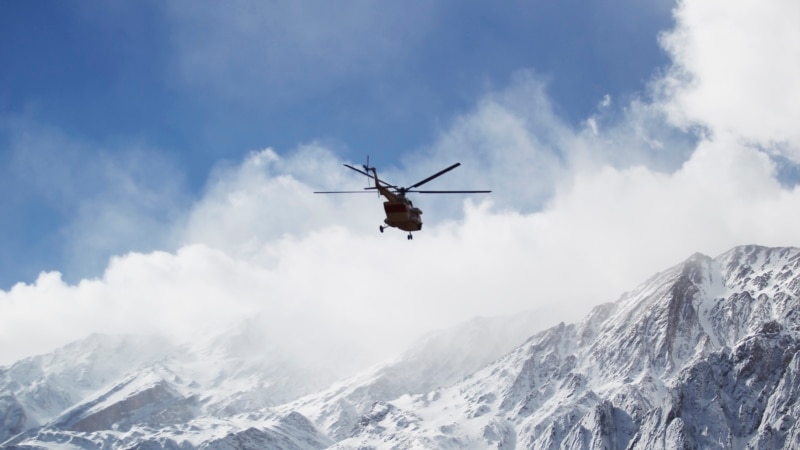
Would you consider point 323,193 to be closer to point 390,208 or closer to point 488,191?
point 390,208

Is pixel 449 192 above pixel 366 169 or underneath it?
underneath

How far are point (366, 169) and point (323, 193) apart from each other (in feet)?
18.8

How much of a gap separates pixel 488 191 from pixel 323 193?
18.2 meters

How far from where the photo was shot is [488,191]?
80.7m

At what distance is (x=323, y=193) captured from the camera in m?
87.2

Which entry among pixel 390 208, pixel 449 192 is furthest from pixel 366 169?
pixel 449 192

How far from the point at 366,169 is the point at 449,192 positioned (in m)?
10.6

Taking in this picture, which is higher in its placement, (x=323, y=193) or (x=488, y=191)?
(x=323, y=193)

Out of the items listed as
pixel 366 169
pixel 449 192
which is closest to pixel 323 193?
pixel 366 169

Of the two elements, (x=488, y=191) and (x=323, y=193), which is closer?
(x=488, y=191)

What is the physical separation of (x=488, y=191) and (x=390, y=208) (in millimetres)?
13174

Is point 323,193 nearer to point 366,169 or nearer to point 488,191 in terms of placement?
point 366,169

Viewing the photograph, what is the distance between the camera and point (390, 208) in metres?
89.4

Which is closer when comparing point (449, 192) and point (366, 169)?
point (449, 192)
